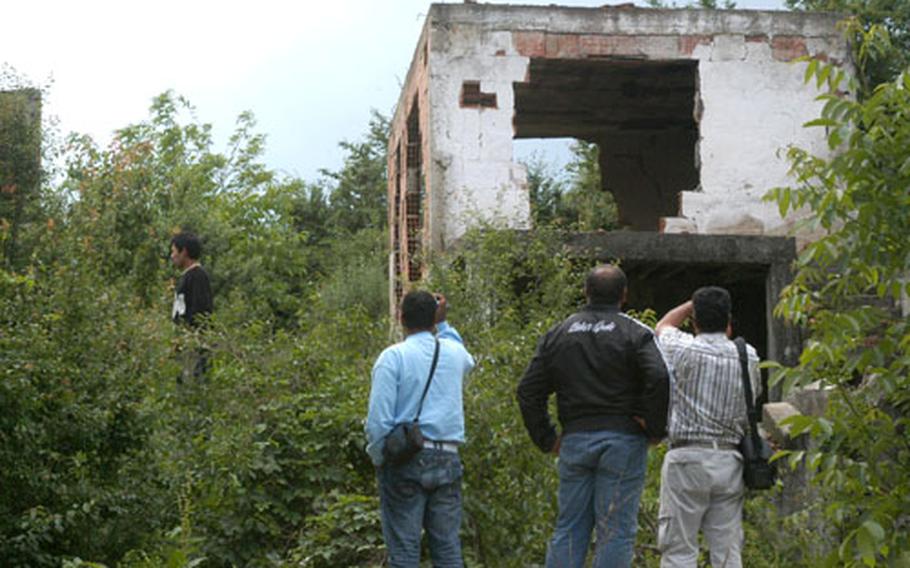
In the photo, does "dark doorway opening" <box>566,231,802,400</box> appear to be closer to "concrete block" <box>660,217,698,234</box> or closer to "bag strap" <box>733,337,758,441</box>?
"concrete block" <box>660,217,698,234</box>

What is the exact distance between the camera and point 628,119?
20.2m

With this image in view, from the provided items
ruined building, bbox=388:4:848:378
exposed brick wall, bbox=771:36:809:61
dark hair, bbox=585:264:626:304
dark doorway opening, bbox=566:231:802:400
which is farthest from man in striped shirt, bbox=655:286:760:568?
exposed brick wall, bbox=771:36:809:61

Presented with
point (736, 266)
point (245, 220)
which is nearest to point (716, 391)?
point (736, 266)

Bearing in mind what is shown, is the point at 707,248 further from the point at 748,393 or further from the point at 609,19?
the point at 748,393

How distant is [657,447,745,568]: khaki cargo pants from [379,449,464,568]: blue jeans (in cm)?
114

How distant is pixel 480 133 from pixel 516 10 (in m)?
1.55

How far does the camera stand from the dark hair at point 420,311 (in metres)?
7.12

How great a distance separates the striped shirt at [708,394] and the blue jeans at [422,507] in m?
1.25

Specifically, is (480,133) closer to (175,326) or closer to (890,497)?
(175,326)

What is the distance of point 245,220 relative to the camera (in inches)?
1567

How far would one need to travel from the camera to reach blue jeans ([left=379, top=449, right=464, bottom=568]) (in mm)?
6883

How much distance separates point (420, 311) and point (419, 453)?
0.77 metres

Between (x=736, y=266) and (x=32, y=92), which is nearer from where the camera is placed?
(x=736, y=266)

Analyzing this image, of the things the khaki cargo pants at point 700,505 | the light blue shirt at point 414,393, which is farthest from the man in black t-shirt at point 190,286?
the khaki cargo pants at point 700,505
